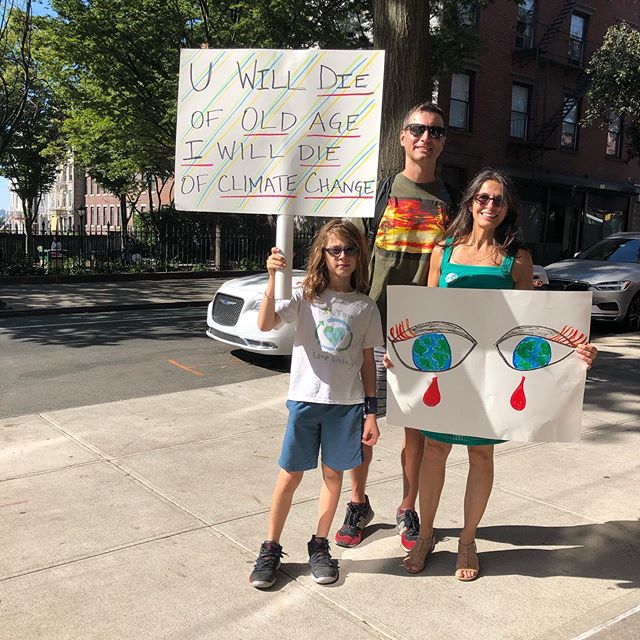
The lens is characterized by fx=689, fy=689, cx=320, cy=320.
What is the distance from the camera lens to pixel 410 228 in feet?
11.0

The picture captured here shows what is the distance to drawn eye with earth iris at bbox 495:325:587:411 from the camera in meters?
2.88

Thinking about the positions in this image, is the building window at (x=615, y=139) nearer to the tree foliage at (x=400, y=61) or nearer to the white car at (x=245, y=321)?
the white car at (x=245, y=321)

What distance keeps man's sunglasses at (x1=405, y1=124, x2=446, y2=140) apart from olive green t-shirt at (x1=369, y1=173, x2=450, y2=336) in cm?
23

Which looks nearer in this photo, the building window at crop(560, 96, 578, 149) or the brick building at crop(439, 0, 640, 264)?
the brick building at crop(439, 0, 640, 264)

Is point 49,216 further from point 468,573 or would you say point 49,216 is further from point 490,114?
point 468,573

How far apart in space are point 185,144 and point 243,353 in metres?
5.55

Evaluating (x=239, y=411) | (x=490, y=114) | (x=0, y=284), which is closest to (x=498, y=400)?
(x=239, y=411)

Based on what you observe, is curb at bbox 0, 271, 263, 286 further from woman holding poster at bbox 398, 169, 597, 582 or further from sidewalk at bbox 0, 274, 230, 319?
woman holding poster at bbox 398, 169, 597, 582

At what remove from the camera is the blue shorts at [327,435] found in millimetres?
2984

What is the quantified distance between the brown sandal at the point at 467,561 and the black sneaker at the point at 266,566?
824 millimetres

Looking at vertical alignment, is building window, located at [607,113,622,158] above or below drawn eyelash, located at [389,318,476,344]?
above

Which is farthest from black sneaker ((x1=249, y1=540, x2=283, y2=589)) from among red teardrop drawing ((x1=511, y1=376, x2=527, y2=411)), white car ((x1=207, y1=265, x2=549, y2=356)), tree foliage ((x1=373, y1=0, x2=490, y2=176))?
white car ((x1=207, y1=265, x2=549, y2=356))

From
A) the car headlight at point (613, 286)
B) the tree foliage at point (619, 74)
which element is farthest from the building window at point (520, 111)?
the car headlight at point (613, 286)

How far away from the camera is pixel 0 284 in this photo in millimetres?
17469
